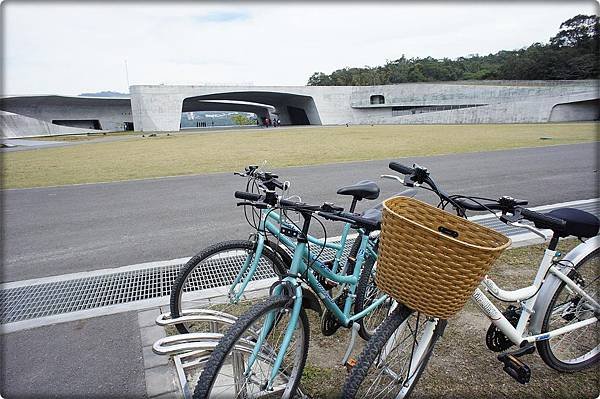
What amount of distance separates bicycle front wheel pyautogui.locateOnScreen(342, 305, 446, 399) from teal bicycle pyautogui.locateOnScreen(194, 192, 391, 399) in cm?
42

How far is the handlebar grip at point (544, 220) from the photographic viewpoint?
1.90 meters

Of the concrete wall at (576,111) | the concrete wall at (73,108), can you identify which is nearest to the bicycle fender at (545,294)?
the concrete wall at (576,111)

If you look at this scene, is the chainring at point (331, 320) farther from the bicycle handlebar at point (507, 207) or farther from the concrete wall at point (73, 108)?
the concrete wall at point (73, 108)

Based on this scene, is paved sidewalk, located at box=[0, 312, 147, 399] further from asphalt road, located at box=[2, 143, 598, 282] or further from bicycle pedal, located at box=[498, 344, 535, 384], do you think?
bicycle pedal, located at box=[498, 344, 535, 384]

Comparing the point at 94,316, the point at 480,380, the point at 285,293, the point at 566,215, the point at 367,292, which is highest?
the point at 566,215

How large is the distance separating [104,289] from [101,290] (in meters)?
0.03

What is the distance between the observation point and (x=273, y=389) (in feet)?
6.72

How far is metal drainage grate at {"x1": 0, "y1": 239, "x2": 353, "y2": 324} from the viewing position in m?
3.25

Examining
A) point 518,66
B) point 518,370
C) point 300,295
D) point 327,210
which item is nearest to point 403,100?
point 518,66

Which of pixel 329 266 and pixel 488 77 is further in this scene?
pixel 488 77

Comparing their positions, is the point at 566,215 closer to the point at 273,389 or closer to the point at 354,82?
the point at 273,389

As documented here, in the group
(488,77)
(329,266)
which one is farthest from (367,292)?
(488,77)

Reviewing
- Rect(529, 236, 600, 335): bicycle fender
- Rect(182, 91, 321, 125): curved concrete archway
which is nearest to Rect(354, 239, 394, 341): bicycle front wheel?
Rect(529, 236, 600, 335): bicycle fender

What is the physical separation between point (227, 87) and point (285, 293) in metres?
51.8
